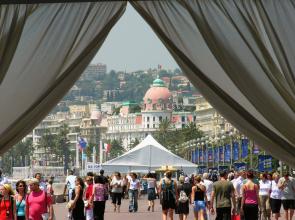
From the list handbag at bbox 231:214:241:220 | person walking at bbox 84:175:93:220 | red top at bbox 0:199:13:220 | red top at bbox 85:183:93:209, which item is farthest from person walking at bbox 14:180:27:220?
red top at bbox 85:183:93:209

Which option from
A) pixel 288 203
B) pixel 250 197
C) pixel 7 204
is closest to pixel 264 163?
pixel 288 203

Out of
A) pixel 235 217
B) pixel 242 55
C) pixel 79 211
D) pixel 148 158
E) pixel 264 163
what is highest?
pixel 148 158

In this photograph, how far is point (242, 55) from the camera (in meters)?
10.0

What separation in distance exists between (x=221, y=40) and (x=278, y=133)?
3.45 feet

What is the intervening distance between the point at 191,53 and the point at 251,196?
12.2m

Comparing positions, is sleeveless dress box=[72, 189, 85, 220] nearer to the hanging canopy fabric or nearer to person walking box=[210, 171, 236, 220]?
person walking box=[210, 171, 236, 220]

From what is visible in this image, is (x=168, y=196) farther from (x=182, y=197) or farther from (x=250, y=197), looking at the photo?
(x=250, y=197)

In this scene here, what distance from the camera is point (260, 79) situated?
1002 centimetres

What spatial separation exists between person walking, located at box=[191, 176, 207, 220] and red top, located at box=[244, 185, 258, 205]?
2540 mm

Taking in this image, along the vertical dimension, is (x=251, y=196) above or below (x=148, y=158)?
below

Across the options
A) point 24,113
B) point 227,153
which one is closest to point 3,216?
point 24,113

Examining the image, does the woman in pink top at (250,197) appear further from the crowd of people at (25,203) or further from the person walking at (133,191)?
the person walking at (133,191)

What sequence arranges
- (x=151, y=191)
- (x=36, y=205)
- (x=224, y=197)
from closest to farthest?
1. (x=36, y=205)
2. (x=224, y=197)
3. (x=151, y=191)

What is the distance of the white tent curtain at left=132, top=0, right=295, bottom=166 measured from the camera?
10.0 metres
